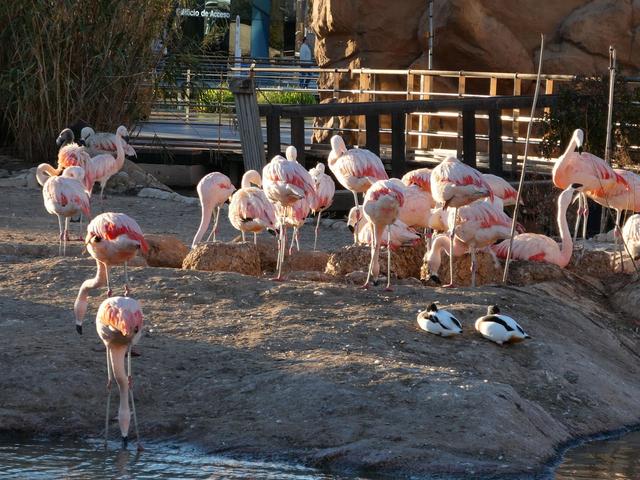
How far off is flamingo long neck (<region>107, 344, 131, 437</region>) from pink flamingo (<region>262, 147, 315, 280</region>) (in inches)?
103

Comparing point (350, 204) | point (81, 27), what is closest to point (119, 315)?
point (350, 204)

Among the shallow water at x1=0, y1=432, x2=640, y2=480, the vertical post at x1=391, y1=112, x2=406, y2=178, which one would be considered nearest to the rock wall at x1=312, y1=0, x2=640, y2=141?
the vertical post at x1=391, y1=112, x2=406, y2=178

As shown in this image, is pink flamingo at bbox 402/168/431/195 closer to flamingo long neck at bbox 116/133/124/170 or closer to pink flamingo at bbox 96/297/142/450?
flamingo long neck at bbox 116/133/124/170

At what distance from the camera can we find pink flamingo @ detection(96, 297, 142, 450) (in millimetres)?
5719

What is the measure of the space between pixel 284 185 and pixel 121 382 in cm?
296

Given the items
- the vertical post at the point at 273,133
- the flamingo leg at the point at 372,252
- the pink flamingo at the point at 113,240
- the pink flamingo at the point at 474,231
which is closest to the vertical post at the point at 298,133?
the vertical post at the point at 273,133

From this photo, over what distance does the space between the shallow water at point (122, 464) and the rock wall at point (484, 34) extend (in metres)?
13.2

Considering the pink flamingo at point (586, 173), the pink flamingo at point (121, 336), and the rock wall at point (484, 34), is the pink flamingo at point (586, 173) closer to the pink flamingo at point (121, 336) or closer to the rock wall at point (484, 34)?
the pink flamingo at point (121, 336)

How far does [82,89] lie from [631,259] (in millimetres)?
8548

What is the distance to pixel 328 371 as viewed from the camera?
639cm

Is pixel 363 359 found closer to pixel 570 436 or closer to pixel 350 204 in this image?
pixel 570 436

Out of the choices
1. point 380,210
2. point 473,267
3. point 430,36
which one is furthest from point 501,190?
point 430,36

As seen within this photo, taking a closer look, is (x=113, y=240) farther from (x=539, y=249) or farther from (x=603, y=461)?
(x=539, y=249)

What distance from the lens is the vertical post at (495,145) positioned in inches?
563
